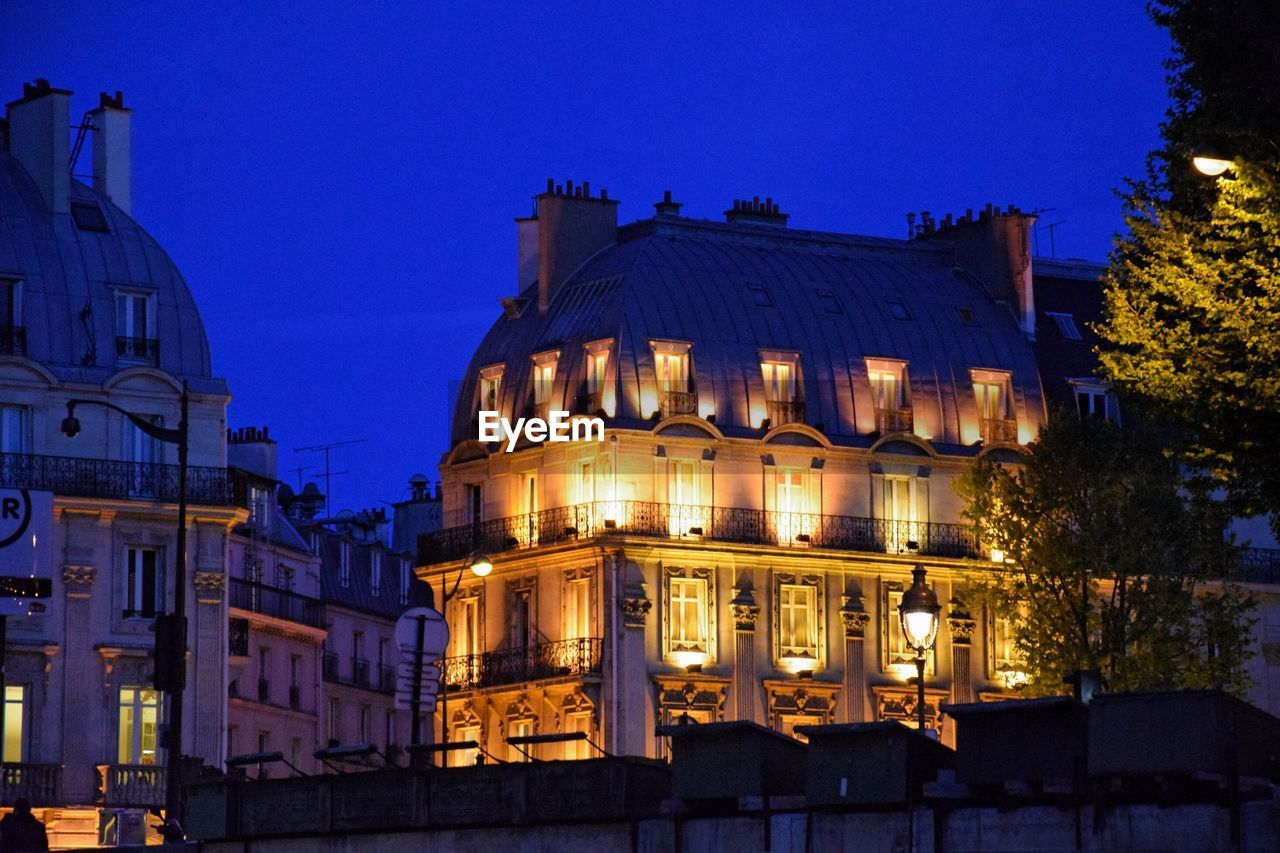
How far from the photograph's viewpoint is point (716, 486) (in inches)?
2894

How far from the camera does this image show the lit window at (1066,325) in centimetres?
8162

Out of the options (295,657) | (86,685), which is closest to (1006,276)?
(295,657)

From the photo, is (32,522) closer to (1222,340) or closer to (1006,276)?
(1222,340)

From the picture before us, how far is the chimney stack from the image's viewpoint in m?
77.6

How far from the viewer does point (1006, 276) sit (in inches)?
3209

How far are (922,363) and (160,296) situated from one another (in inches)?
790

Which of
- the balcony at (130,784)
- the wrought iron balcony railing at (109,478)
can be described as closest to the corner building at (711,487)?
the wrought iron balcony railing at (109,478)

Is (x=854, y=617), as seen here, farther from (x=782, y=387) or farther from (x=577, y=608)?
(x=577, y=608)

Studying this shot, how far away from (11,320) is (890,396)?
22.5 meters

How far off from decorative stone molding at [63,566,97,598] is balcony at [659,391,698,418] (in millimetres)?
15171

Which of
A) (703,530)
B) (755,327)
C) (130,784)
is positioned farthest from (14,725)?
(755,327)

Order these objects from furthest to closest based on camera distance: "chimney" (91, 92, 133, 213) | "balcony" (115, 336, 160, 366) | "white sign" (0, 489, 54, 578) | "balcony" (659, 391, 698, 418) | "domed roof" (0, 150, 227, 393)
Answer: "balcony" (659, 391, 698, 418) → "chimney" (91, 92, 133, 213) → "balcony" (115, 336, 160, 366) → "domed roof" (0, 150, 227, 393) → "white sign" (0, 489, 54, 578)

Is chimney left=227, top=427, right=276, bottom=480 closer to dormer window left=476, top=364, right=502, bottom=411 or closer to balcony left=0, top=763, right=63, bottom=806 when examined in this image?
dormer window left=476, top=364, right=502, bottom=411

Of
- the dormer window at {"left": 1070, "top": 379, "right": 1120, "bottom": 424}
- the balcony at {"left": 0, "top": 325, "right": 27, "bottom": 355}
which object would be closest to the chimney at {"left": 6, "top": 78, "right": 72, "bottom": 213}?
the balcony at {"left": 0, "top": 325, "right": 27, "bottom": 355}
